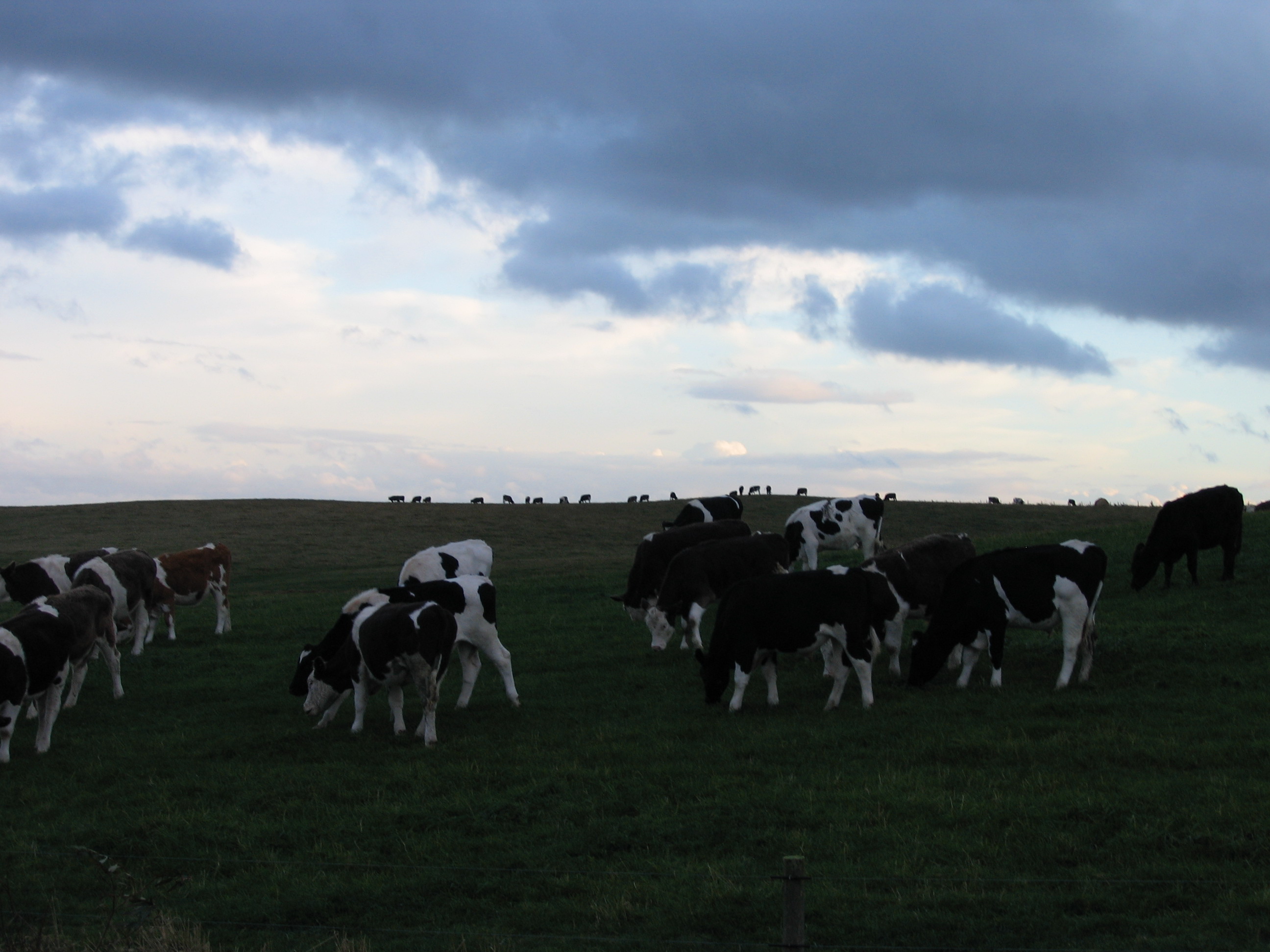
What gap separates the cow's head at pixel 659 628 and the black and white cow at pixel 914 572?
3.76 m

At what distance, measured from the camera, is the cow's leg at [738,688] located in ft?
49.4

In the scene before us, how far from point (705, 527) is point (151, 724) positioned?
36.8 feet

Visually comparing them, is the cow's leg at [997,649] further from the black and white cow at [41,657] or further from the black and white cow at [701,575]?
the black and white cow at [41,657]

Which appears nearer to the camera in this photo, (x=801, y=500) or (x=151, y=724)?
(x=151, y=724)

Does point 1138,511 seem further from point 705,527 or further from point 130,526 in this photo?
point 130,526

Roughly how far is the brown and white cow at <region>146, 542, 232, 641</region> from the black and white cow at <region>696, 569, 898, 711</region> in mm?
13170

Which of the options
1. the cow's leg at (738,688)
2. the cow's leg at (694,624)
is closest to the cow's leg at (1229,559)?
the cow's leg at (694,624)

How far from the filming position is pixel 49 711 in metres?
15.0

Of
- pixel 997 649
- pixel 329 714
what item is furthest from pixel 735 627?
pixel 329 714

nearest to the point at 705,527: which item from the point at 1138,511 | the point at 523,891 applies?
the point at 523,891

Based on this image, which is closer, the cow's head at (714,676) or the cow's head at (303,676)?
the cow's head at (714,676)

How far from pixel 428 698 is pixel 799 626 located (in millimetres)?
4766

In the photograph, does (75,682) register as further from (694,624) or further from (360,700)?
(694,624)

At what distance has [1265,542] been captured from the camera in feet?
88.3
